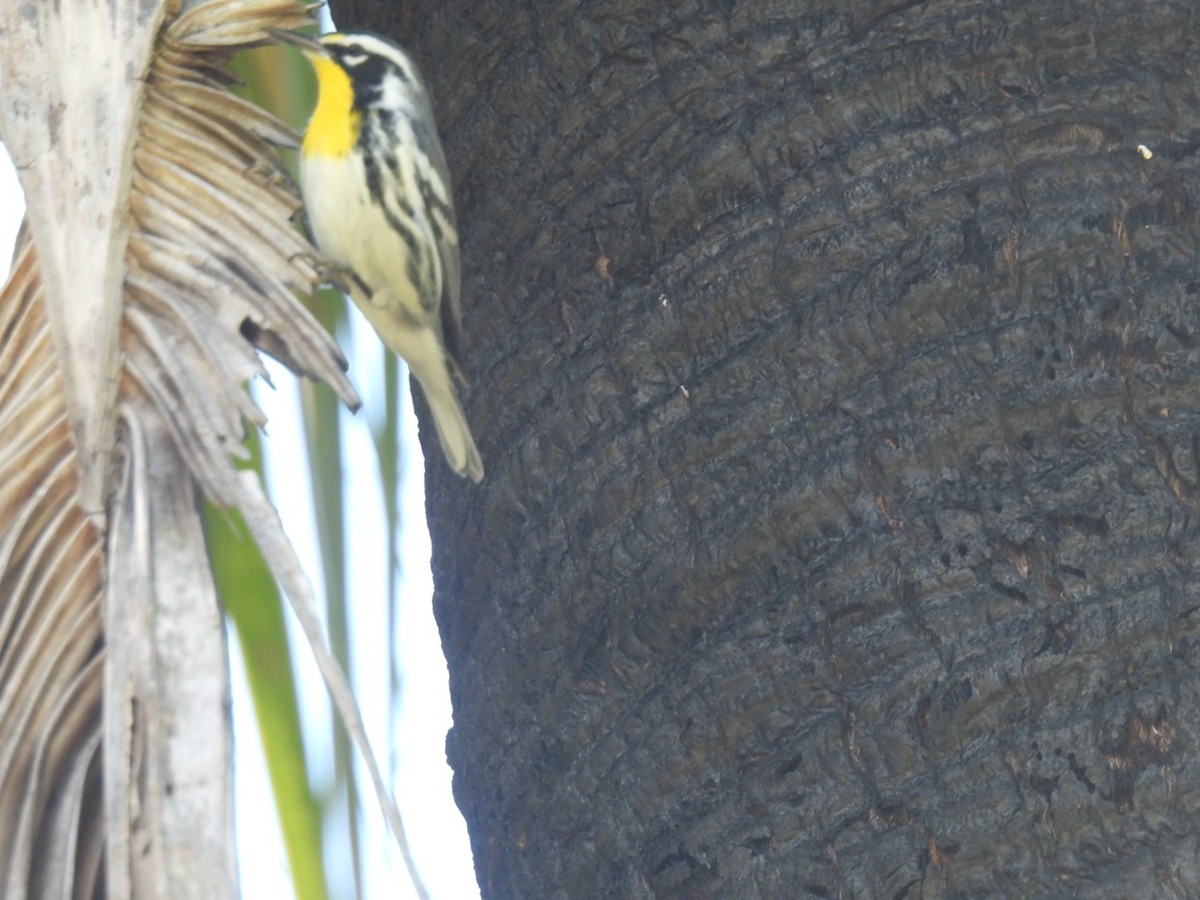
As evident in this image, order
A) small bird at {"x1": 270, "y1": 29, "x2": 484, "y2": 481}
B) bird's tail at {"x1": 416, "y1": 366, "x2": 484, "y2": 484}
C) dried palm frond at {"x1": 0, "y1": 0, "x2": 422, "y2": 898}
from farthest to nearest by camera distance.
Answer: small bird at {"x1": 270, "y1": 29, "x2": 484, "y2": 481}, bird's tail at {"x1": 416, "y1": 366, "x2": 484, "y2": 484}, dried palm frond at {"x1": 0, "y1": 0, "x2": 422, "y2": 898}

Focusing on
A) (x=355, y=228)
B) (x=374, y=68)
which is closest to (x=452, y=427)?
(x=355, y=228)

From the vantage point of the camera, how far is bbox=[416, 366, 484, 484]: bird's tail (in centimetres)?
206

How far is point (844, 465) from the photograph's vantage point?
1.65 metres

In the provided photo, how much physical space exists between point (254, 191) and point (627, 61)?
0.47 meters

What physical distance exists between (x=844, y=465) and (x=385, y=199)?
1.26 metres

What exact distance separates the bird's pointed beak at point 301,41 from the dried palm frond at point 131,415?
13 cm

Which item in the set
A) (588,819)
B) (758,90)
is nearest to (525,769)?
(588,819)

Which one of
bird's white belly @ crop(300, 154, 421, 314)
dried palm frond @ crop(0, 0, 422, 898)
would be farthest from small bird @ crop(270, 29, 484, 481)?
dried palm frond @ crop(0, 0, 422, 898)

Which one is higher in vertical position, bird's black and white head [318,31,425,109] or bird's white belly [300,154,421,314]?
bird's black and white head [318,31,425,109]

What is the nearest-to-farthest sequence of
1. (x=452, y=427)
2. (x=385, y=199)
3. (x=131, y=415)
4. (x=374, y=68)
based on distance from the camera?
1. (x=131, y=415)
2. (x=452, y=427)
3. (x=374, y=68)
4. (x=385, y=199)

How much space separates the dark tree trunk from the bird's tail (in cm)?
5

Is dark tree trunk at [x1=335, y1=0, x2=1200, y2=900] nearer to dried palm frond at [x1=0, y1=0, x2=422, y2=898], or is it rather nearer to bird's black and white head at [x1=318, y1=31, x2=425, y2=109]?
dried palm frond at [x1=0, y1=0, x2=422, y2=898]

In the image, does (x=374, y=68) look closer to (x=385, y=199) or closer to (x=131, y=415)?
(x=385, y=199)

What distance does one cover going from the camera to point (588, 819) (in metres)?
1.76
